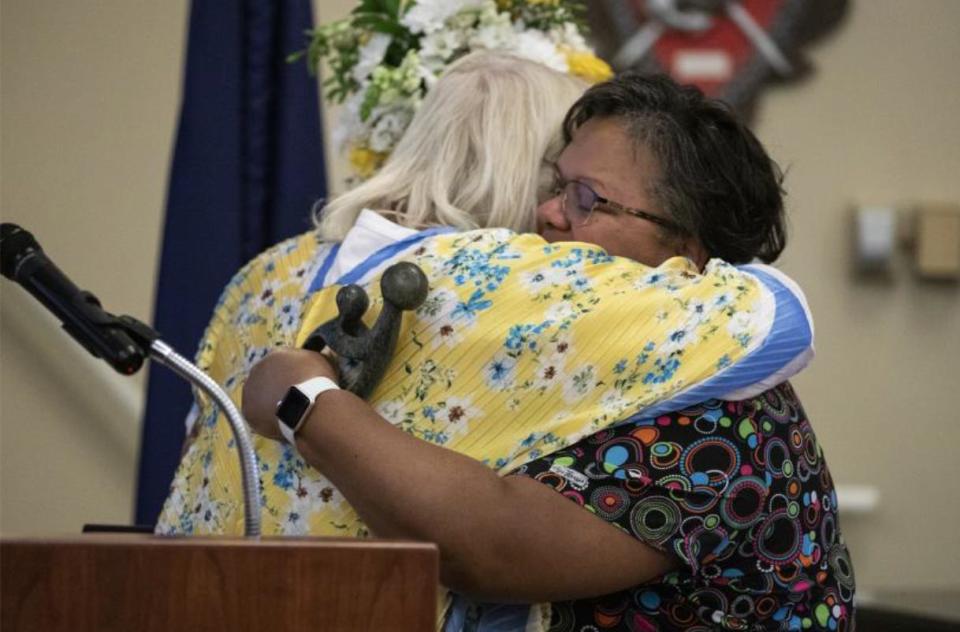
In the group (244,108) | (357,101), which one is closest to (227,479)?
(357,101)

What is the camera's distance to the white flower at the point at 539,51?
7.39 ft

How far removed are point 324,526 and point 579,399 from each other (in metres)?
0.31

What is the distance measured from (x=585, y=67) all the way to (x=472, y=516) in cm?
108

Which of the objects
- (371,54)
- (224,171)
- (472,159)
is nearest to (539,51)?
(371,54)

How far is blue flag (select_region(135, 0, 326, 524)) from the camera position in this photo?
8.50 ft

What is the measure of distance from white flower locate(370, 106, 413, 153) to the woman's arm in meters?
0.92

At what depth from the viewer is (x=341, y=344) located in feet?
5.08

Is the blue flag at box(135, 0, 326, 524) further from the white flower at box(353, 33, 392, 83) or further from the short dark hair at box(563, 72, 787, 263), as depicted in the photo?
the short dark hair at box(563, 72, 787, 263)

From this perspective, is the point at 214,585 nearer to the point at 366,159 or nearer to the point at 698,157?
the point at 698,157

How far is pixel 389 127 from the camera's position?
2.32m

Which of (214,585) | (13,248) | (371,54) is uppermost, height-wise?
(371,54)

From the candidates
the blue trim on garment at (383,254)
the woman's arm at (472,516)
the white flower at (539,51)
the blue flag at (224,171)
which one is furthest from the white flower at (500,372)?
the blue flag at (224,171)

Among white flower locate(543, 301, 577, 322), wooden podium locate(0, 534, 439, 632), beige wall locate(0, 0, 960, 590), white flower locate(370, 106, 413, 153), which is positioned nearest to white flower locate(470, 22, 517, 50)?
white flower locate(370, 106, 413, 153)

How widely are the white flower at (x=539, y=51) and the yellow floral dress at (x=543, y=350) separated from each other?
0.65 m
